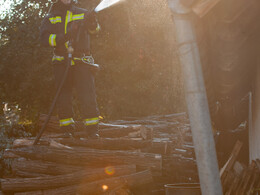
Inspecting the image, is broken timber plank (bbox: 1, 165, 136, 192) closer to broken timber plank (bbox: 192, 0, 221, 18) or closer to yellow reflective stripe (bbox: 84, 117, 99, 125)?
yellow reflective stripe (bbox: 84, 117, 99, 125)

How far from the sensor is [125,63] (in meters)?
15.3

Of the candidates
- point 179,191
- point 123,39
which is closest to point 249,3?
point 179,191

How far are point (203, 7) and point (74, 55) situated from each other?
12.1 feet

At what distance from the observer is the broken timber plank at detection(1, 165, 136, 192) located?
4734 millimetres

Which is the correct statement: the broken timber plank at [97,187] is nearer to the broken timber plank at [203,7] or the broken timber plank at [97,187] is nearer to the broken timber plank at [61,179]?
the broken timber plank at [61,179]

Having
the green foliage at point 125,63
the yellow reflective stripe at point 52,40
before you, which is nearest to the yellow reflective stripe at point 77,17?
the yellow reflective stripe at point 52,40

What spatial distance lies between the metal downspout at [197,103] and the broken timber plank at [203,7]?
0.25ft

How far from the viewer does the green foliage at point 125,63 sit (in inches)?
598

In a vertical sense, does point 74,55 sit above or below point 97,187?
above

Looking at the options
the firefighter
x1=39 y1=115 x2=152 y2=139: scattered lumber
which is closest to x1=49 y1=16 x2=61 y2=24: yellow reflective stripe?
the firefighter

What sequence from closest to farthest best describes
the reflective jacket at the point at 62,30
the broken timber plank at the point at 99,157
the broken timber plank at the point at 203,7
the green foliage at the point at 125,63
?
the broken timber plank at the point at 203,7 → the broken timber plank at the point at 99,157 → the reflective jacket at the point at 62,30 → the green foliage at the point at 125,63

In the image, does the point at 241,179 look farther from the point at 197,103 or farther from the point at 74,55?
the point at 74,55

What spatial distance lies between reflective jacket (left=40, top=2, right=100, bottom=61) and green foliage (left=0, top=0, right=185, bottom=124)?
8.99 meters

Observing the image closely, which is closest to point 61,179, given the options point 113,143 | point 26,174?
point 26,174
